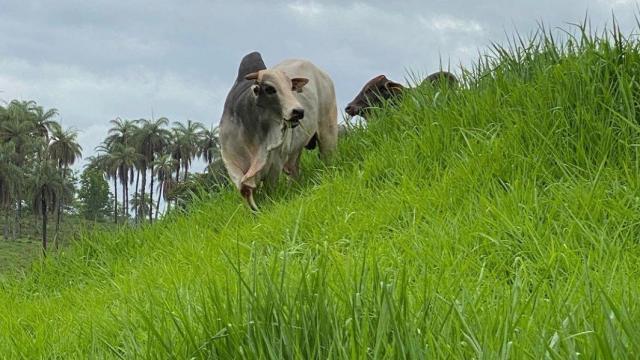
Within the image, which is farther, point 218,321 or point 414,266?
point 414,266

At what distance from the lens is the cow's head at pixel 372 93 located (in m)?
9.96

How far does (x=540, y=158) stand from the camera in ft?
17.4

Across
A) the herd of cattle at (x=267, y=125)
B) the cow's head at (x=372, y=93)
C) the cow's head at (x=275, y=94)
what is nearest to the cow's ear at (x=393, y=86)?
the cow's head at (x=372, y=93)

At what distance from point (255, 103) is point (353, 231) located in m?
2.70

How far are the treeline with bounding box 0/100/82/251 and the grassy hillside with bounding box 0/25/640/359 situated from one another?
265ft

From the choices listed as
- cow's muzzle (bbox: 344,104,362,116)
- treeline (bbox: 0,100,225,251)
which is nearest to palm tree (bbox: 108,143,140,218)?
treeline (bbox: 0,100,225,251)

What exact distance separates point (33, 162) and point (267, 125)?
94889 millimetres

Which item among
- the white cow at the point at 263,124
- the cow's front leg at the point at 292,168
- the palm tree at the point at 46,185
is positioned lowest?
the cow's front leg at the point at 292,168

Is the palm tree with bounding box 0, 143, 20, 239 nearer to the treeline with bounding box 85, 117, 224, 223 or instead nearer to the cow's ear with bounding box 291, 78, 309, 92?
the treeline with bounding box 85, 117, 224, 223

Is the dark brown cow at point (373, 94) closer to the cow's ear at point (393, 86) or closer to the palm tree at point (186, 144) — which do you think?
the cow's ear at point (393, 86)

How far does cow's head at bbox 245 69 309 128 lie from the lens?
7164 millimetres

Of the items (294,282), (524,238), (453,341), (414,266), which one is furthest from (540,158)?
(453,341)

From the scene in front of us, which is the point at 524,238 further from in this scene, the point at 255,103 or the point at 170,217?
the point at 170,217

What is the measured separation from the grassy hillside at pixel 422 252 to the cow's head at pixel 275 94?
801 millimetres
